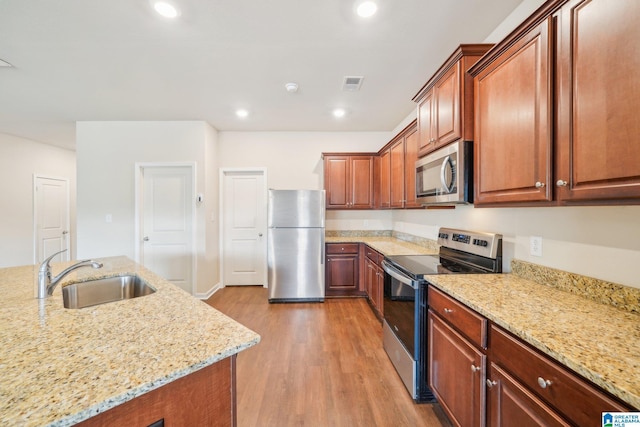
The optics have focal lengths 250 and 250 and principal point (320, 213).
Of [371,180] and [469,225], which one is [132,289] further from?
[371,180]

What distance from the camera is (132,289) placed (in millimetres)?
1771

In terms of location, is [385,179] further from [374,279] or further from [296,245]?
[296,245]

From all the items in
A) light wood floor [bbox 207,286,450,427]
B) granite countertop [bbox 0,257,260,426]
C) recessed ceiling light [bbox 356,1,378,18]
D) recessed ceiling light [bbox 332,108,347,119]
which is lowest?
light wood floor [bbox 207,286,450,427]

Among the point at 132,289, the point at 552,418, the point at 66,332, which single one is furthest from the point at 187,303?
the point at 552,418

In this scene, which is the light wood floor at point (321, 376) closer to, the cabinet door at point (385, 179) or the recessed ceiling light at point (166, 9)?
the cabinet door at point (385, 179)

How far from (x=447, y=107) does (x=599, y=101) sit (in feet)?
3.06

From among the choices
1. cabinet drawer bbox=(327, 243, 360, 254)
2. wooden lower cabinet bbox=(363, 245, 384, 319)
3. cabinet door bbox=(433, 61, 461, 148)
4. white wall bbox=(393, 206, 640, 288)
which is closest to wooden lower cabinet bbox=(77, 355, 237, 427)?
white wall bbox=(393, 206, 640, 288)

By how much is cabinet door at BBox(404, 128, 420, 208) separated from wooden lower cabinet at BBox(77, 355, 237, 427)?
234cm

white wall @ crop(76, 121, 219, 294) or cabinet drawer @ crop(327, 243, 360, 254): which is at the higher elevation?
white wall @ crop(76, 121, 219, 294)

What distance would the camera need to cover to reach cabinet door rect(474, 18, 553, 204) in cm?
115

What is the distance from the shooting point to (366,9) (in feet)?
5.38

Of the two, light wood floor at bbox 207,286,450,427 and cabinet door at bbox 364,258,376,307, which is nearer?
light wood floor at bbox 207,286,450,427

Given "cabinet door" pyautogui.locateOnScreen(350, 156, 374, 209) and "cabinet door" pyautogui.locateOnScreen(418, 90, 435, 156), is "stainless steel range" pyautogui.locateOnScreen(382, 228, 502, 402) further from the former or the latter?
"cabinet door" pyautogui.locateOnScreen(350, 156, 374, 209)

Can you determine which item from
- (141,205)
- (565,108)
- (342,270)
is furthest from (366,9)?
(141,205)
